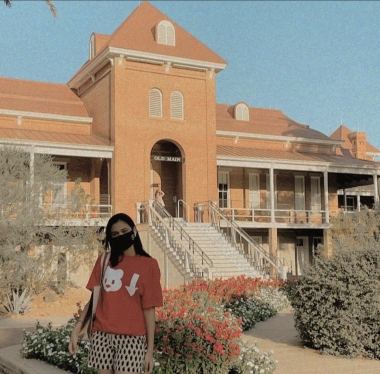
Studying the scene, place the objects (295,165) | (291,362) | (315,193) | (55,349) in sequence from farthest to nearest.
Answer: (315,193) → (295,165) → (291,362) → (55,349)

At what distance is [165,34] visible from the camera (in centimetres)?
2705

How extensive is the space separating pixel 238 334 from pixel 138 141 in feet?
60.9

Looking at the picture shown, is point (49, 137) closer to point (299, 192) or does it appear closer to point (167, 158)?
point (167, 158)

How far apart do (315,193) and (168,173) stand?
8580 mm

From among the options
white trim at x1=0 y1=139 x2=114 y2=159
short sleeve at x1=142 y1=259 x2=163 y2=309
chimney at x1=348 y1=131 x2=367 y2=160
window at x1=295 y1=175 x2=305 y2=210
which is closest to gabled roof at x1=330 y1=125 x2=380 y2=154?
chimney at x1=348 y1=131 x2=367 y2=160

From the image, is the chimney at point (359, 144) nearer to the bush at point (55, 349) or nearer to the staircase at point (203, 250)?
the staircase at point (203, 250)

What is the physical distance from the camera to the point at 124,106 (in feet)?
83.6

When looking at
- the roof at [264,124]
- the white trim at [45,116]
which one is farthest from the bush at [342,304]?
the roof at [264,124]

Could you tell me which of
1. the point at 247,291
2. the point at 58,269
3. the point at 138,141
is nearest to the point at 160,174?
the point at 138,141

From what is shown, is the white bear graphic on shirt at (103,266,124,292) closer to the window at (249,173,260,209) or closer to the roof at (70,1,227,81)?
the roof at (70,1,227,81)

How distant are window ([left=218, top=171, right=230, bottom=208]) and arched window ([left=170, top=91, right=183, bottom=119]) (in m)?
4.01

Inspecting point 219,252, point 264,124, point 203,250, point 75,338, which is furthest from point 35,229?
point 264,124

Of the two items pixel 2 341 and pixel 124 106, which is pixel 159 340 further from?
pixel 124 106

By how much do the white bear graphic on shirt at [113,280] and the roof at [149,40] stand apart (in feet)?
70.2
